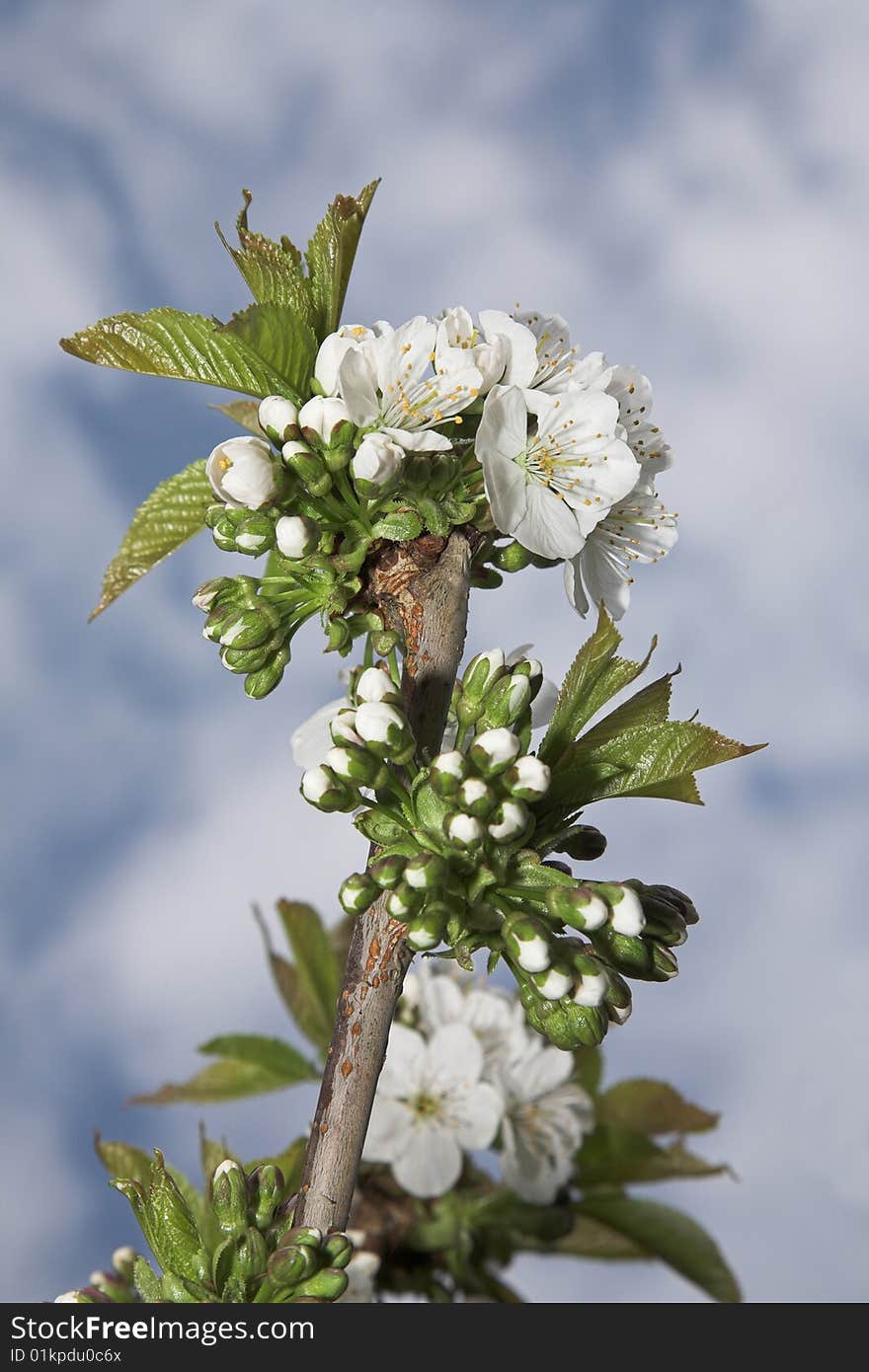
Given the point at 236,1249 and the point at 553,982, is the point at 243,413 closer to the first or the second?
the point at 553,982

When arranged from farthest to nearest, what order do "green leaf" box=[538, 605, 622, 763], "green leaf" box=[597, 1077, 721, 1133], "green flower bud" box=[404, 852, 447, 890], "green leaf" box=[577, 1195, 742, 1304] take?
1. "green leaf" box=[597, 1077, 721, 1133]
2. "green leaf" box=[577, 1195, 742, 1304]
3. "green leaf" box=[538, 605, 622, 763]
4. "green flower bud" box=[404, 852, 447, 890]

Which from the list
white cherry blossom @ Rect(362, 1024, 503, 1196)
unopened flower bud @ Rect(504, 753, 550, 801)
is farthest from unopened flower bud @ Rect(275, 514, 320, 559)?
white cherry blossom @ Rect(362, 1024, 503, 1196)

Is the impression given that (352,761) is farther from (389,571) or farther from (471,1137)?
(471,1137)

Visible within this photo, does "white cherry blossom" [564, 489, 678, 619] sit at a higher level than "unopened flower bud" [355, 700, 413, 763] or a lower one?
higher

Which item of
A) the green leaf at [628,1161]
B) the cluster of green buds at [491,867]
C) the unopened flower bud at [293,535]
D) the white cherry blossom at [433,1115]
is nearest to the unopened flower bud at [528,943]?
the cluster of green buds at [491,867]

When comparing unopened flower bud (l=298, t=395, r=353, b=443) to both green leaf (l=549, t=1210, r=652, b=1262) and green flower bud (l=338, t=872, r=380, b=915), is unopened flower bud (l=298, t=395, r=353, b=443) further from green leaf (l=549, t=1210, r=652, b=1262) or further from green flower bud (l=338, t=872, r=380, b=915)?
green leaf (l=549, t=1210, r=652, b=1262)

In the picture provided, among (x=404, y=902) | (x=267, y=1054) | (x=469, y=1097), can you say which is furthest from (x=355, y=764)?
(x=267, y=1054)
